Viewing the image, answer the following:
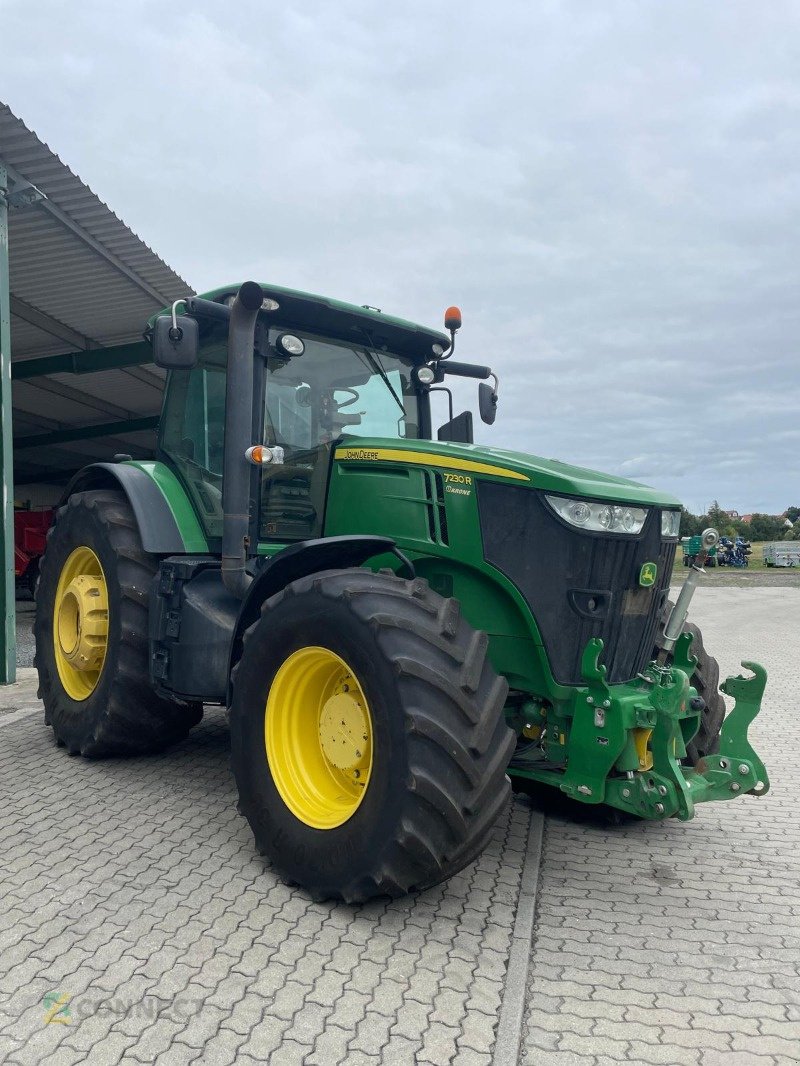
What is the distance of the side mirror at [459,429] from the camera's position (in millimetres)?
4766

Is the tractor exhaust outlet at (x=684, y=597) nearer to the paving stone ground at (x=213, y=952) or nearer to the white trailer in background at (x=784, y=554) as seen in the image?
the paving stone ground at (x=213, y=952)

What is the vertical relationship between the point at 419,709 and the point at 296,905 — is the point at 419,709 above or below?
above

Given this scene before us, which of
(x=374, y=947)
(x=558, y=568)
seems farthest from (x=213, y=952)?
(x=558, y=568)

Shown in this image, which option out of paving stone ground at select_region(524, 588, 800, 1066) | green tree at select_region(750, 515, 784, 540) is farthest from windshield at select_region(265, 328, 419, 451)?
green tree at select_region(750, 515, 784, 540)

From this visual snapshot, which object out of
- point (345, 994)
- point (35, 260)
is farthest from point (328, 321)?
point (35, 260)

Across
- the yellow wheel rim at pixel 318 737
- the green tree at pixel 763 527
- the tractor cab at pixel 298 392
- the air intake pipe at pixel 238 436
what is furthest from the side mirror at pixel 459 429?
the green tree at pixel 763 527

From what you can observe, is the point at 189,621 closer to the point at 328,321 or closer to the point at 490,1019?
the point at 328,321

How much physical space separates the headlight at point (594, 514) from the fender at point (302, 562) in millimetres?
649

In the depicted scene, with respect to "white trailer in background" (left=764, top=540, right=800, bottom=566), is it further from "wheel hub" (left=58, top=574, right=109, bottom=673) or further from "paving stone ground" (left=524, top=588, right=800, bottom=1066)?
"wheel hub" (left=58, top=574, right=109, bottom=673)

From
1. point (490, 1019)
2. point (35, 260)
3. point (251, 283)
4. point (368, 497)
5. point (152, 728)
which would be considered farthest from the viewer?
point (35, 260)

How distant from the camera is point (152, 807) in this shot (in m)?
3.98

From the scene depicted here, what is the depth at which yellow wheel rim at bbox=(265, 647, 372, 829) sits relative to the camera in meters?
3.14

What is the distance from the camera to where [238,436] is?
12.1ft

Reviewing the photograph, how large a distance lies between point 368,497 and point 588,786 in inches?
59.6
